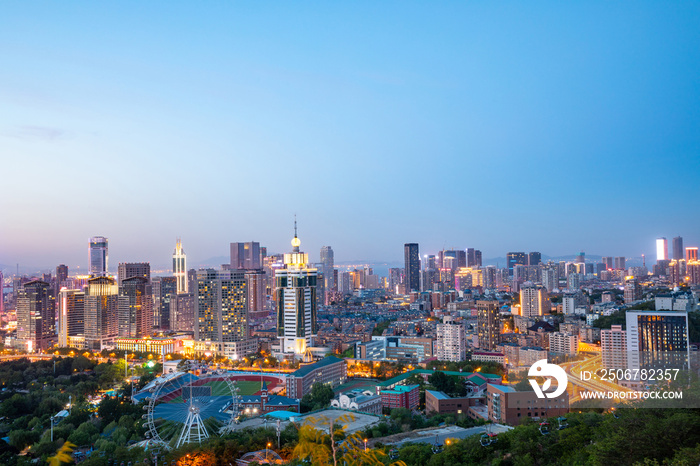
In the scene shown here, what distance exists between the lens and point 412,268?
153 feet

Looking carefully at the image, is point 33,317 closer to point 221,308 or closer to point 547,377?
point 221,308

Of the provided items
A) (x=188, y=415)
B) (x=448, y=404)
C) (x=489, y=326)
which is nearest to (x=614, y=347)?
(x=448, y=404)

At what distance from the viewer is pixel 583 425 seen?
6262 mm

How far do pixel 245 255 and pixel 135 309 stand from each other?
25.6m

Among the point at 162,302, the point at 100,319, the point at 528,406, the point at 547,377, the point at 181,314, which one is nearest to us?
the point at 528,406

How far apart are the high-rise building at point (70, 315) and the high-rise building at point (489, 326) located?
16.9m

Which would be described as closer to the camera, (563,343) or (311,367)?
(311,367)

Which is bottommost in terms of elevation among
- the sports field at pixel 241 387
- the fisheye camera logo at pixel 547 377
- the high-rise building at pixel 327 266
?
the sports field at pixel 241 387

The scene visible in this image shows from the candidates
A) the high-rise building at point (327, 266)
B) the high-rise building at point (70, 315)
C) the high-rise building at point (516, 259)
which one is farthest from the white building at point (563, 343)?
the high-rise building at point (516, 259)

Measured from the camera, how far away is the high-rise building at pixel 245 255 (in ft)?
163

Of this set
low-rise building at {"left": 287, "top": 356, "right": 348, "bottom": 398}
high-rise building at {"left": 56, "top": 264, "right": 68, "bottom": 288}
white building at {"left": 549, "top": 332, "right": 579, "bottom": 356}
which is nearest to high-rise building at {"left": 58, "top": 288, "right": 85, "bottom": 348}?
high-rise building at {"left": 56, "top": 264, "right": 68, "bottom": 288}

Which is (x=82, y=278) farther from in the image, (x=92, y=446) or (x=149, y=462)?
(x=149, y=462)

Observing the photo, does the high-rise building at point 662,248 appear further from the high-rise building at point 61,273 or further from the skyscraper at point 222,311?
the high-rise building at point 61,273

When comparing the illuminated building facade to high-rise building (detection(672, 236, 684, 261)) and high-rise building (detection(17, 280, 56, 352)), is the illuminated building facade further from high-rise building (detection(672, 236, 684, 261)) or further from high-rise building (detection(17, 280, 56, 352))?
high-rise building (detection(672, 236, 684, 261))
